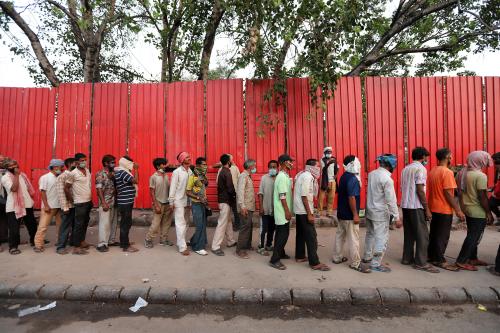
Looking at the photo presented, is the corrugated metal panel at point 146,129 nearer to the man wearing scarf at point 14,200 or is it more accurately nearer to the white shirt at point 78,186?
the white shirt at point 78,186

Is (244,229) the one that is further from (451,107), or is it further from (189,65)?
(189,65)

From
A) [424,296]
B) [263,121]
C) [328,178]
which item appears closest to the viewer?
[424,296]

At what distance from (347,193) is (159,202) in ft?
11.3

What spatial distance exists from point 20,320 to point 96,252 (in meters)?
2.11

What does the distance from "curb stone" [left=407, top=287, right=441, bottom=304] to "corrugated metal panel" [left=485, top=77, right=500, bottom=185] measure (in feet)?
17.3

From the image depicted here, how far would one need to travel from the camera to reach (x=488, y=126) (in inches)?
302

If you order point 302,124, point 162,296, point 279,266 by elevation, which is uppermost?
point 302,124

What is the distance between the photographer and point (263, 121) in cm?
760

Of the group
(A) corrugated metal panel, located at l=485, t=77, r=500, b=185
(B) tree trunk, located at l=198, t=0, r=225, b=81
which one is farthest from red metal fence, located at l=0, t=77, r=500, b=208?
(B) tree trunk, located at l=198, t=0, r=225, b=81

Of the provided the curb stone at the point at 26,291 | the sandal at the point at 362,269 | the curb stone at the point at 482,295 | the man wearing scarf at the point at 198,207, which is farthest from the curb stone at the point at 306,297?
the curb stone at the point at 26,291

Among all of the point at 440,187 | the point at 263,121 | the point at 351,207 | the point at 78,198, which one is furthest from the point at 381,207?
the point at 78,198

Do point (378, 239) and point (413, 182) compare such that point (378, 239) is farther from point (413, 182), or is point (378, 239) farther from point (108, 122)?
point (108, 122)

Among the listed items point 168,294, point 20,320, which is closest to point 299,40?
point 168,294

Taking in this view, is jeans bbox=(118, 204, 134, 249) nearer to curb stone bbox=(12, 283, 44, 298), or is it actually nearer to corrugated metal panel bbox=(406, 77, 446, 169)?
curb stone bbox=(12, 283, 44, 298)
